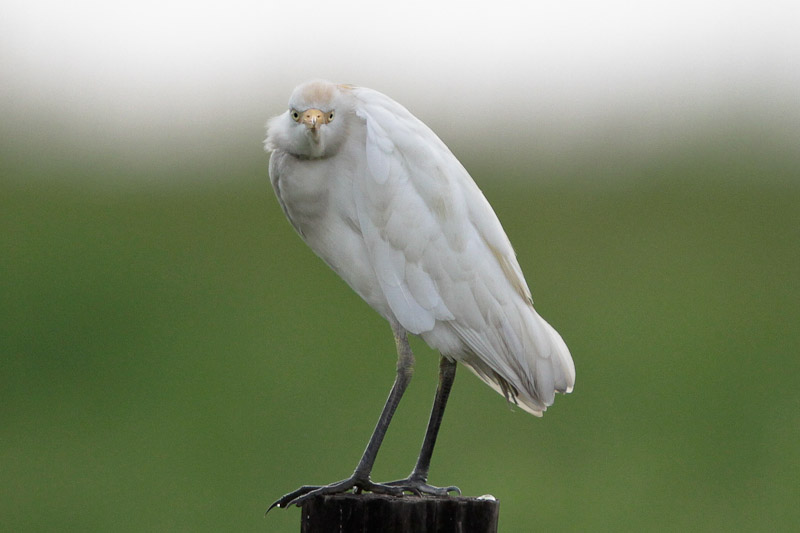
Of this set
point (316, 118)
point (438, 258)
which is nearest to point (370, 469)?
point (438, 258)

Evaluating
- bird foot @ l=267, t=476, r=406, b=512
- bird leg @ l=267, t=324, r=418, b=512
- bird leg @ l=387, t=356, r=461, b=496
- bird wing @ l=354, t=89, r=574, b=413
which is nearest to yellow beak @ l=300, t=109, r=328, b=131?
bird wing @ l=354, t=89, r=574, b=413

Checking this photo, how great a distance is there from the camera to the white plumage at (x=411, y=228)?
3227mm

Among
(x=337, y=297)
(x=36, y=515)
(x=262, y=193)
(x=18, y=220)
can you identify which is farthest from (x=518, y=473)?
(x=18, y=220)

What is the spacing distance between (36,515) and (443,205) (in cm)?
458

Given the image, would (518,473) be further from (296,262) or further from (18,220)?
(18,220)

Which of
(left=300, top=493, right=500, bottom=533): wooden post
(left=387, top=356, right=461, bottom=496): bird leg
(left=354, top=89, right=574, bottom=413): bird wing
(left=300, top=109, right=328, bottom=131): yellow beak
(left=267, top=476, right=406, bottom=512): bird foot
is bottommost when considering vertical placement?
(left=300, top=493, right=500, bottom=533): wooden post

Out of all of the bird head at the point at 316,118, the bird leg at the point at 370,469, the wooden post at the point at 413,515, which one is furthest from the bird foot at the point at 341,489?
the bird head at the point at 316,118

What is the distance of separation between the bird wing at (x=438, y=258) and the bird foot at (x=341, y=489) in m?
0.44

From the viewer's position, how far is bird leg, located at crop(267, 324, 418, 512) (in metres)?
3.09

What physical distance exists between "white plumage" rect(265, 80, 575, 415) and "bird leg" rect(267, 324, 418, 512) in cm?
12

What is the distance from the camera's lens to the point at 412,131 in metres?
3.30

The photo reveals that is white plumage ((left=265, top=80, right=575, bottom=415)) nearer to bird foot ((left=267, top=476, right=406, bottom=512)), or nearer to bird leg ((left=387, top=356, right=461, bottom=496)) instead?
bird leg ((left=387, top=356, right=461, bottom=496))

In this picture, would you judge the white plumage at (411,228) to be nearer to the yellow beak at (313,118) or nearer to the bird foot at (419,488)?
the yellow beak at (313,118)

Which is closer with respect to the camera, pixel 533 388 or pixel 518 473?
pixel 533 388
